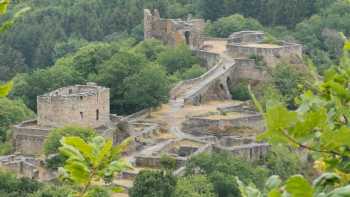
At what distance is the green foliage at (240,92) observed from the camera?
5290cm

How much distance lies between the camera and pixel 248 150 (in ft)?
136

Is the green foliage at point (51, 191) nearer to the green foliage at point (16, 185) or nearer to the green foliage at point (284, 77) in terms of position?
the green foliage at point (16, 185)

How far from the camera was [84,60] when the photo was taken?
51.2 meters

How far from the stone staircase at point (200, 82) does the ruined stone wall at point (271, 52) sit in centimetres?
74

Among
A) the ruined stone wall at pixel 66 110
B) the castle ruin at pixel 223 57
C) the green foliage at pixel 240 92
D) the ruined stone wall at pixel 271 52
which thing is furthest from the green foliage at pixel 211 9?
the ruined stone wall at pixel 66 110

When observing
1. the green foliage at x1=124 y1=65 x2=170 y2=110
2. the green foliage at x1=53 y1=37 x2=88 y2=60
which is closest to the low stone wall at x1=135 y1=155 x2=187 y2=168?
the green foliage at x1=124 y1=65 x2=170 y2=110

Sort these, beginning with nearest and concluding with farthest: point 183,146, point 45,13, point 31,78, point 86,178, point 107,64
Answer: point 86,178
point 183,146
point 107,64
point 31,78
point 45,13

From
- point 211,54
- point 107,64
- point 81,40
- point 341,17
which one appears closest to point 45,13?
point 81,40

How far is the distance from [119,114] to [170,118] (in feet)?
7.22

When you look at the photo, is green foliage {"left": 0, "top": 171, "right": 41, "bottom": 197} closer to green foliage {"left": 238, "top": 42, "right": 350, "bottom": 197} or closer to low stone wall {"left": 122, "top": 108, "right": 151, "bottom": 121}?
low stone wall {"left": 122, "top": 108, "right": 151, "bottom": 121}

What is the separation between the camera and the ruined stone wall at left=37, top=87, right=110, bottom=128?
130 feet

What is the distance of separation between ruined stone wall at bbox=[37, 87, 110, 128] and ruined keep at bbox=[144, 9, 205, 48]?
2239 cm

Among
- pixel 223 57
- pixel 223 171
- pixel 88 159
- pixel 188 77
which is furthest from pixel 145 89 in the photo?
pixel 88 159

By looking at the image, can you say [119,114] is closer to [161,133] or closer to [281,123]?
[161,133]
